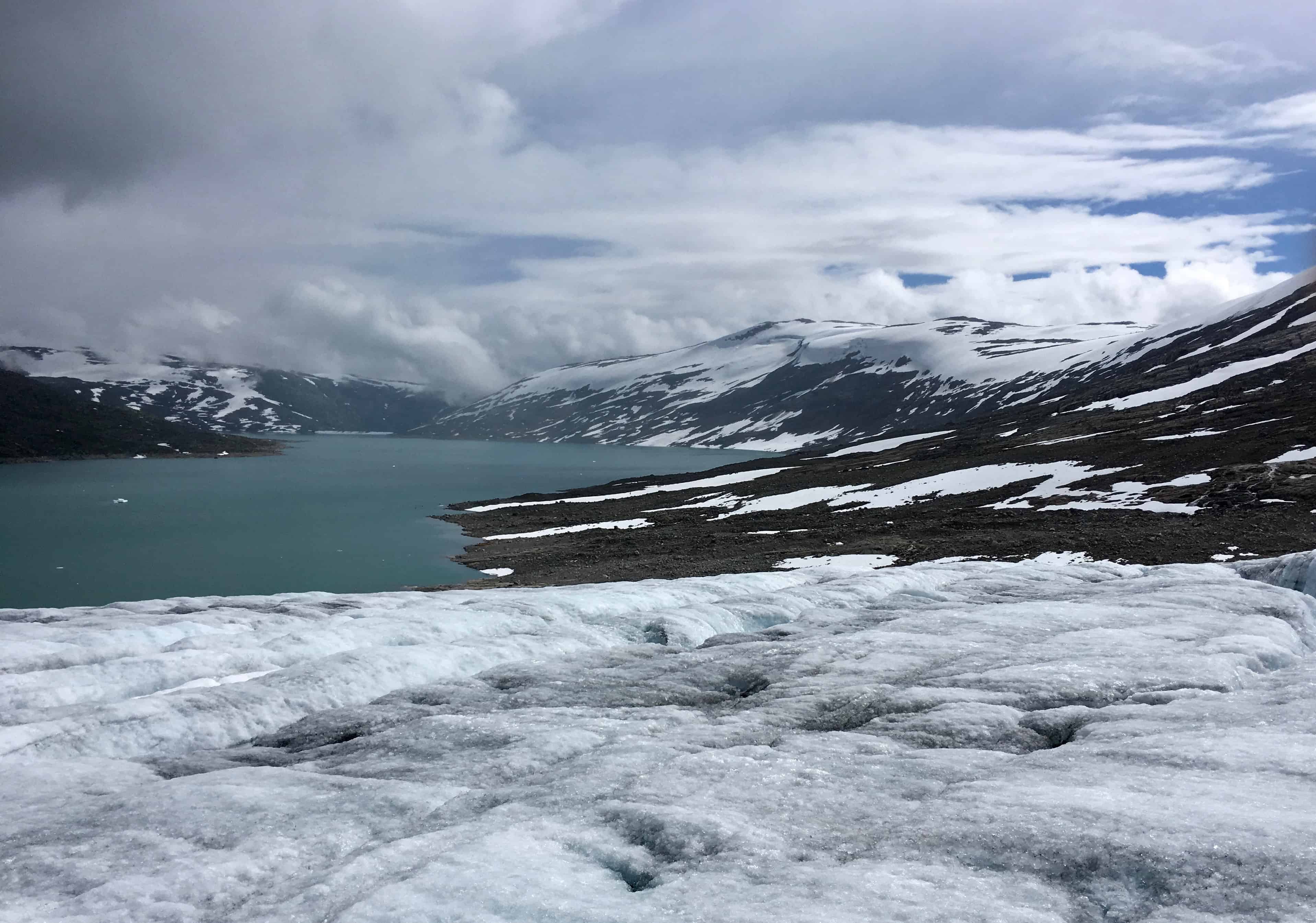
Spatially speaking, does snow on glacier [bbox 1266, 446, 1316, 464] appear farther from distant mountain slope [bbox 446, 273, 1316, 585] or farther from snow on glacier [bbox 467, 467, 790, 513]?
snow on glacier [bbox 467, 467, 790, 513]

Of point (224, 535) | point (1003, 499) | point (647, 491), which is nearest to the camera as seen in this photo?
point (1003, 499)

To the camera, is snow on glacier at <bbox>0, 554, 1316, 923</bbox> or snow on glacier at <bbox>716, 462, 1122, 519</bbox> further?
snow on glacier at <bbox>716, 462, 1122, 519</bbox>

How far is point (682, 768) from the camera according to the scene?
11906mm

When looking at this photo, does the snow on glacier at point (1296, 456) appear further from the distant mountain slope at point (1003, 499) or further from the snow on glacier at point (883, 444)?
the snow on glacier at point (883, 444)

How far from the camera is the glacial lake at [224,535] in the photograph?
5756cm

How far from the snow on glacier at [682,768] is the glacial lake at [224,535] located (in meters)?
38.8

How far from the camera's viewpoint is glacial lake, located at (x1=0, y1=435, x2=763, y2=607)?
57562 millimetres

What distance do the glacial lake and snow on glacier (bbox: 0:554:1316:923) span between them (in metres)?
38.8

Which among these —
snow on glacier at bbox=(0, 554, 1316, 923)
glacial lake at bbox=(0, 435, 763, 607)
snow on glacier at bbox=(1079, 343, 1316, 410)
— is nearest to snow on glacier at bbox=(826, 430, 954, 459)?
snow on glacier at bbox=(1079, 343, 1316, 410)

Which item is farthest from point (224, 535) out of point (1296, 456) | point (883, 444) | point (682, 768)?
point (883, 444)

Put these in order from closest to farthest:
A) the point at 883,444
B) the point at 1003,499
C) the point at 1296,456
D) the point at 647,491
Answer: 1. the point at 1296,456
2. the point at 1003,499
3. the point at 647,491
4. the point at 883,444

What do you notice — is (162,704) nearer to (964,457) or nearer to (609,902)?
(609,902)

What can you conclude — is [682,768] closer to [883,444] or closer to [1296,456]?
[1296,456]

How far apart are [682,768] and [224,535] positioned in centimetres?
8352
